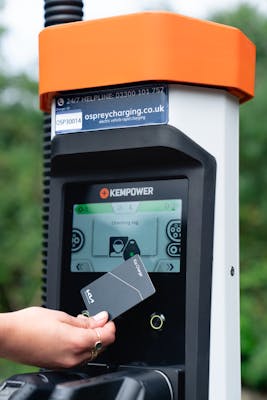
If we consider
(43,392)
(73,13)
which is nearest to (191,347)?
(43,392)

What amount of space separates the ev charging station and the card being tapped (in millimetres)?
50

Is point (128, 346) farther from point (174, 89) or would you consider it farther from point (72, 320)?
→ point (174, 89)

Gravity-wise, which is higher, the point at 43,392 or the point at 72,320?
the point at 72,320

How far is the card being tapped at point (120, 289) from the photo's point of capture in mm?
2252

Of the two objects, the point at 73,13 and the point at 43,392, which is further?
the point at 73,13

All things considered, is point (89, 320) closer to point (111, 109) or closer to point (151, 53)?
point (111, 109)

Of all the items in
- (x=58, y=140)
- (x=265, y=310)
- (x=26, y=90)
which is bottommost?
(x=265, y=310)

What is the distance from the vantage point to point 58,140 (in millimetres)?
2434

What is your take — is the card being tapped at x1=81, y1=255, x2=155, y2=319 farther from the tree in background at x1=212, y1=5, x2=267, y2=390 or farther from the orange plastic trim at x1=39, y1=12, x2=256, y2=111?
the tree in background at x1=212, y1=5, x2=267, y2=390

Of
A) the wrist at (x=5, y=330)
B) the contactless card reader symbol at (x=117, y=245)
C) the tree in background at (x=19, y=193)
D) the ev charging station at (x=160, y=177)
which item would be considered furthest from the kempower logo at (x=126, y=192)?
the tree in background at (x=19, y=193)

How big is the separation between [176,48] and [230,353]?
30.7 inches

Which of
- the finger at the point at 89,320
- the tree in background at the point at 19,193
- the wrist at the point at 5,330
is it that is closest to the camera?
the wrist at the point at 5,330

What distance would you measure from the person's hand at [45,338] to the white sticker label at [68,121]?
537 millimetres

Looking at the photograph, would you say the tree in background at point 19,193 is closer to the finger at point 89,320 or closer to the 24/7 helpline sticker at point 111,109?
the 24/7 helpline sticker at point 111,109
